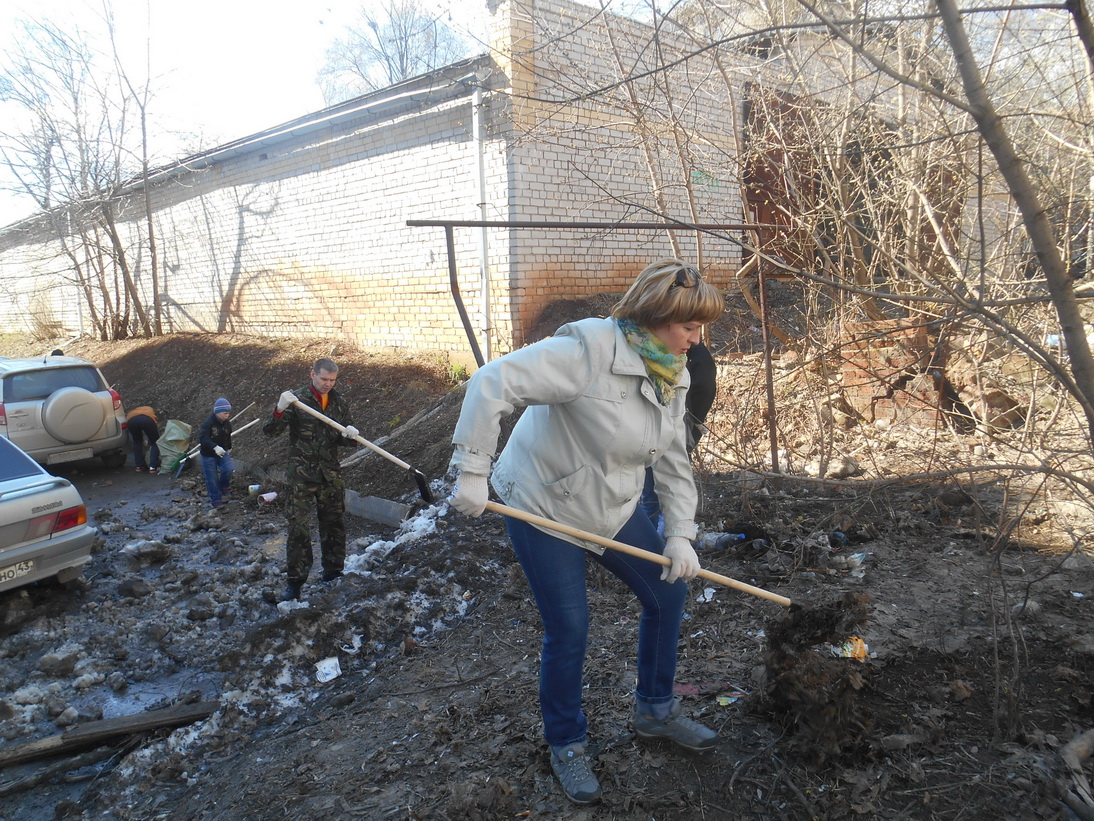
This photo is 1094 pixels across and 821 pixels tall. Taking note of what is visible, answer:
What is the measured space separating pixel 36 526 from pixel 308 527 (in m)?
1.75

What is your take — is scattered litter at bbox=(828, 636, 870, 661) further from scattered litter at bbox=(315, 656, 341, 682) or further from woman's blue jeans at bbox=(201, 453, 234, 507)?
woman's blue jeans at bbox=(201, 453, 234, 507)

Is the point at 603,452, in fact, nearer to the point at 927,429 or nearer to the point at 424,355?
the point at 927,429

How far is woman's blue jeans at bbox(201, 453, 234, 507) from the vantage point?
25.8ft

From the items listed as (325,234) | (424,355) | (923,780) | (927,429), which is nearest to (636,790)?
(923,780)

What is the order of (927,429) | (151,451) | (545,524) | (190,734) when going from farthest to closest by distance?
(151,451)
(927,429)
(190,734)
(545,524)

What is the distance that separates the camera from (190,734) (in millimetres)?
3439

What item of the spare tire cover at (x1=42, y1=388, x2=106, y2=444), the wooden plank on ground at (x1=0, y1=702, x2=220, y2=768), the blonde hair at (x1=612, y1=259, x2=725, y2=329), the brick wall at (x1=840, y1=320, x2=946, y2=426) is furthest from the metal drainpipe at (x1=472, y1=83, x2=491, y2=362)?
the blonde hair at (x1=612, y1=259, x2=725, y2=329)

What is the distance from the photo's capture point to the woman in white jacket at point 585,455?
7.08ft

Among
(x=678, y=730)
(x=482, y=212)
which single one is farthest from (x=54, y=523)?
(x=482, y=212)

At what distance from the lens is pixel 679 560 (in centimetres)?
244

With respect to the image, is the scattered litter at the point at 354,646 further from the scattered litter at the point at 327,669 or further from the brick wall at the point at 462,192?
the brick wall at the point at 462,192

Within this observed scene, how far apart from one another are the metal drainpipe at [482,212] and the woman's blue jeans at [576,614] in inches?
268

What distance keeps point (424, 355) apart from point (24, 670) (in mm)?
6269

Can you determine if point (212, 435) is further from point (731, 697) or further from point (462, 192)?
point (731, 697)
